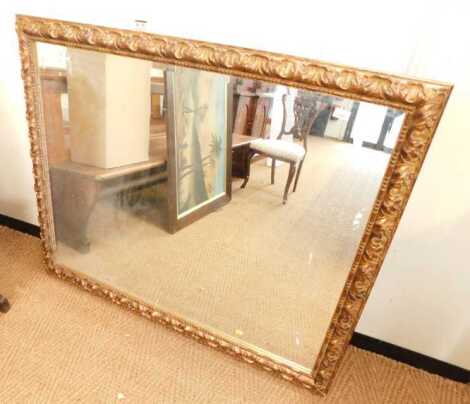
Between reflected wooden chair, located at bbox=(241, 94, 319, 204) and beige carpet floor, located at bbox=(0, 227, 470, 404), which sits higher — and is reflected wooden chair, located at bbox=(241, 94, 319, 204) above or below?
above

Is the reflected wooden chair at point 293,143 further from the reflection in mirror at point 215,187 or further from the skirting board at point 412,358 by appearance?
the skirting board at point 412,358

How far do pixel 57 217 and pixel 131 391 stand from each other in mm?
708

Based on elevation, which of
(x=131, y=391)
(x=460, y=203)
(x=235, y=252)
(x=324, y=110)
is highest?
(x=324, y=110)

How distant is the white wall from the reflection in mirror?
7.6 inches

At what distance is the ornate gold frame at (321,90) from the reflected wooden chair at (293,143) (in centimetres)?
7

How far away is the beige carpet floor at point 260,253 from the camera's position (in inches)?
33.7

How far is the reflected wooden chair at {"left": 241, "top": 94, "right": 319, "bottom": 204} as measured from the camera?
0.80m

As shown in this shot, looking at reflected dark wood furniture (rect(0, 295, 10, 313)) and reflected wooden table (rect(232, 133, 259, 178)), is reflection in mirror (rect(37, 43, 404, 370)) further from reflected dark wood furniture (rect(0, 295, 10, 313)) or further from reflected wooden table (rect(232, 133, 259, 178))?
reflected dark wood furniture (rect(0, 295, 10, 313))

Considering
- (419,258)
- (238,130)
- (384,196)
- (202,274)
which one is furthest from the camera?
A: (202,274)

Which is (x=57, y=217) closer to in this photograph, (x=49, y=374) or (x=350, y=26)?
(x=49, y=374)

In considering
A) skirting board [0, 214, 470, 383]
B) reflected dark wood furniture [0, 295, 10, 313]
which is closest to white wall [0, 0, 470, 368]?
skirting board [0, 214, 470, 383]

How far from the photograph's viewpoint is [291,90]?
30.5 inches

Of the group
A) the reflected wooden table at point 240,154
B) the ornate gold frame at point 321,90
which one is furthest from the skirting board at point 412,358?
the reflected wooden table at point 240,154

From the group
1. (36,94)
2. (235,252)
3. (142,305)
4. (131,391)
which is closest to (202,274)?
(235,252)
